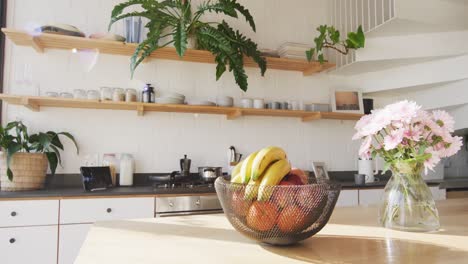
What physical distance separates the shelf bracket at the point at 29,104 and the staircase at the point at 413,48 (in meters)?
2.73

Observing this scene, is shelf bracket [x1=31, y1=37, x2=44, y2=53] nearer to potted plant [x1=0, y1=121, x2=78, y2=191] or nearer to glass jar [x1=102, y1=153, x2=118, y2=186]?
potted plant [x1=0, y1=121, x2=78, y2=191]

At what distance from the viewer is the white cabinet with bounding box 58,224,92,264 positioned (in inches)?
75.2

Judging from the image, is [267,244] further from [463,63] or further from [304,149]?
[463,63]

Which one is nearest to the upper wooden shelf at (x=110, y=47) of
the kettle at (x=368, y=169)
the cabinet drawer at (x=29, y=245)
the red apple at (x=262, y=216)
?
the kettle at (x=368, y=169)

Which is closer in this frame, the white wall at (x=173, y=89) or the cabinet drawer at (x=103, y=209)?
the cabinet drawer at (x=103, y=209)

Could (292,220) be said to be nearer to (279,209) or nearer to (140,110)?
(279,209)

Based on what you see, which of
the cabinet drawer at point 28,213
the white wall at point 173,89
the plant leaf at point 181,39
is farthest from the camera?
the white wall at point 173,89

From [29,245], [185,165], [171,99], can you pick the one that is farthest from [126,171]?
[29,245]

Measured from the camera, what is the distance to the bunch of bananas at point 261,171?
0.66 m

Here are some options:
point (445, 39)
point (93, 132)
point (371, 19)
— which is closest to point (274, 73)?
point (371, 19)

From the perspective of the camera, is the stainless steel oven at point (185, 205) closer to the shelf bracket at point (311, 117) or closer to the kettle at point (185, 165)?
the kettle at point (185, 165)

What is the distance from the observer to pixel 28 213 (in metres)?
1.86

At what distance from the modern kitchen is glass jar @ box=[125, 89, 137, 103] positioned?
0.02 metres

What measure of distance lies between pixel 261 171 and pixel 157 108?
2022 millimetres
